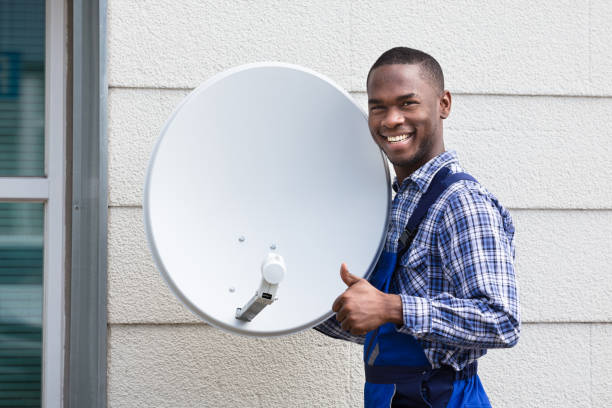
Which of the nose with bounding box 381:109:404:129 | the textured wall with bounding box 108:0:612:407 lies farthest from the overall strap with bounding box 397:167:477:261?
the textured wall with bounding box 108:0:612:407

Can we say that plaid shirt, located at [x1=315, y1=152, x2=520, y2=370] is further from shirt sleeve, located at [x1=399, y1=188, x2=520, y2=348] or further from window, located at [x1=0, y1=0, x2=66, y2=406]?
window, located at [x1=0, y1=0, x2=66, y2=406]

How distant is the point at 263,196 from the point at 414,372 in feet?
1.34

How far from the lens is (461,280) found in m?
1.00

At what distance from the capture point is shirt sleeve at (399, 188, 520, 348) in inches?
38.0

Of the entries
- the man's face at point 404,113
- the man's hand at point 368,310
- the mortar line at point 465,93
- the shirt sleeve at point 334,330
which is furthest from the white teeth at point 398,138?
the mortar line at point 465,93

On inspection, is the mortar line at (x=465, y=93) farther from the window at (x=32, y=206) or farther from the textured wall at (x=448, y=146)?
the window at (x=32, y=206)

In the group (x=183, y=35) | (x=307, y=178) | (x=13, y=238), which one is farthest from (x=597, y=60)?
(x=13, y=238)

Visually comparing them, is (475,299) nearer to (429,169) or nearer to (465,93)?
(429,169)

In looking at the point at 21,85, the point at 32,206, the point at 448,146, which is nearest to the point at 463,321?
the point at 448,146

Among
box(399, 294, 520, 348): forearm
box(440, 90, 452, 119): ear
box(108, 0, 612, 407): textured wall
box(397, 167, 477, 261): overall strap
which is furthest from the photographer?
box(108, 0, 612, 407): textured wall

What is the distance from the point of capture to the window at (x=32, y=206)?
5.28ft

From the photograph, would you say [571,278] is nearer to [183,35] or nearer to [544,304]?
[544,304]

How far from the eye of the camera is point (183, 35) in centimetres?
157

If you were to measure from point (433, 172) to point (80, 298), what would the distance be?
918 millimetres
